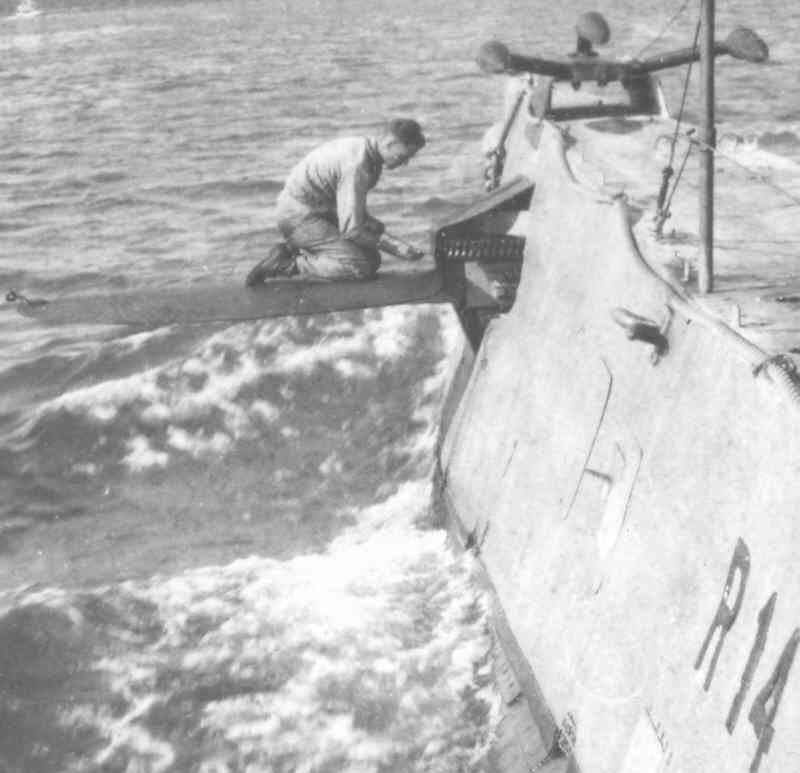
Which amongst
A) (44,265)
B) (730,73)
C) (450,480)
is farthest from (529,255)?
(730,73)

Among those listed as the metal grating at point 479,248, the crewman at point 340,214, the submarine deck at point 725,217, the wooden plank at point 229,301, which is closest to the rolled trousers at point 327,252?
the crewman at point 340,214

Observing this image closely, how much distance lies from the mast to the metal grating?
92.5 inches

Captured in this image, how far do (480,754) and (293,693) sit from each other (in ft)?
5.46

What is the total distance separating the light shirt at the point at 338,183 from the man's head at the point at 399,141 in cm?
12

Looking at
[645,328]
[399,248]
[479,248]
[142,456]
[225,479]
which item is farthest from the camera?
[142,456]

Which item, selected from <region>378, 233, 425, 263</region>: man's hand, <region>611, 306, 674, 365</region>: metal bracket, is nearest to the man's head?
<region>378, 233, 425, 263</region>: man's hand

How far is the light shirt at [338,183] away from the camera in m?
8.91

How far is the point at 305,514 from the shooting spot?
11688 mm

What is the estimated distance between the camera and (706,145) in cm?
661

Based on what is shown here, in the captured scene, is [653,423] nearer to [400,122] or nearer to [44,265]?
[400,122]

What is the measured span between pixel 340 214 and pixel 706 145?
330cm

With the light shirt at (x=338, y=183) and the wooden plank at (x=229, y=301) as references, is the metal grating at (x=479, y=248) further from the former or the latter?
the light shirt at (x=338, y=183)

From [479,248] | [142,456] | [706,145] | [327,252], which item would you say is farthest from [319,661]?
[706,145]

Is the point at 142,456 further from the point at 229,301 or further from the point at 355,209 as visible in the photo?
the point at 355,209
